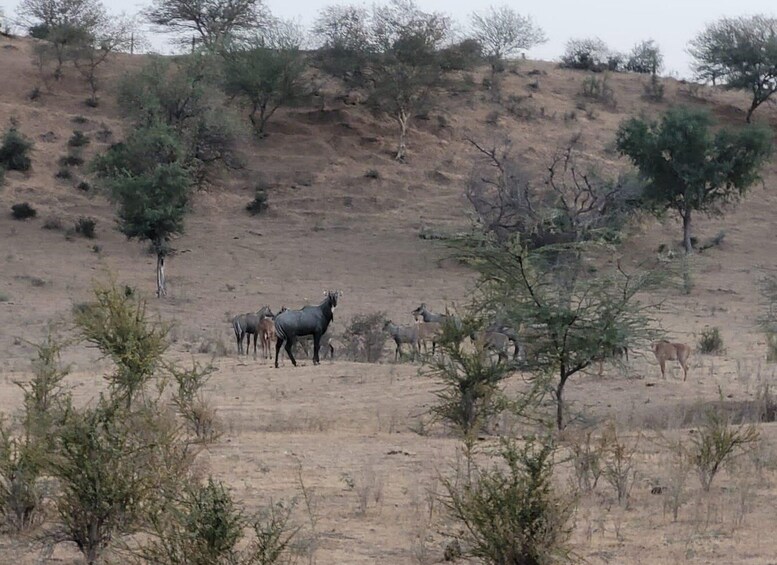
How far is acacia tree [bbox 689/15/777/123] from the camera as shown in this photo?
51.5m

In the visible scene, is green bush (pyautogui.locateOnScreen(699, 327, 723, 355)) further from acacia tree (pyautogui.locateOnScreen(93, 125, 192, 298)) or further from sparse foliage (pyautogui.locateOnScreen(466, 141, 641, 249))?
acacia tree (pyautogui.locateOnScreen(93, 125, 192, 298))

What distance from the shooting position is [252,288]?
3288 centimetres

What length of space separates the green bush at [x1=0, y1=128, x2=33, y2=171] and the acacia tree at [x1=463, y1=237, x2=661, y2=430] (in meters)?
32.5

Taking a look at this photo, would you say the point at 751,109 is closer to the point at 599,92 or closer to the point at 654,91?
the point at 654,91

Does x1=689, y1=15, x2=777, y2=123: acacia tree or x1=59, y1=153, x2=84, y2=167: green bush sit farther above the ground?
x1=689, y1=15, x2=777, y2=123: acacia tree

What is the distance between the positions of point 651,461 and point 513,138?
38.6 meters

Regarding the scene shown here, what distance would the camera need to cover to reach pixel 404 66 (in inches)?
1794

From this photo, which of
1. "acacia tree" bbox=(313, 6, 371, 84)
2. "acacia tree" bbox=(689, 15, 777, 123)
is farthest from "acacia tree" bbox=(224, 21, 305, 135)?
"acacia tree" bbox=(689, 15, 777, 123)

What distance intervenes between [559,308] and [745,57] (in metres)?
43.1

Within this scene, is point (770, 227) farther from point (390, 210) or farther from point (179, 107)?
point (179, 107)

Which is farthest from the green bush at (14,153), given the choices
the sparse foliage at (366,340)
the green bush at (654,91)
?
the green bush at (654,91)

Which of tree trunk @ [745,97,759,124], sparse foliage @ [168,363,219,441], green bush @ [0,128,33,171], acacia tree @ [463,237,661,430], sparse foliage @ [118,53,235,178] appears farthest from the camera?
tree trunk @ [745,97,759,124]

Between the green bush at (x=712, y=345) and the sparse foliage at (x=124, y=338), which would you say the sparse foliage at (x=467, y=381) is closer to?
the sparse foliage at (x=124, y=338)

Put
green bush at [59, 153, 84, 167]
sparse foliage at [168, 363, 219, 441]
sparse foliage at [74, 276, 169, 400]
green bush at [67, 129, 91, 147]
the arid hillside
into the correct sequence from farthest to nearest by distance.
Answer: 1. green bush at [67, 129, 91, 147]
2. green bush at [59, 153, 84, 167]
3. sparse foliage at [74, 276, 169, 400]
4. sparse foliage at [168, 363, 219, 441]
5. the arid hillside
